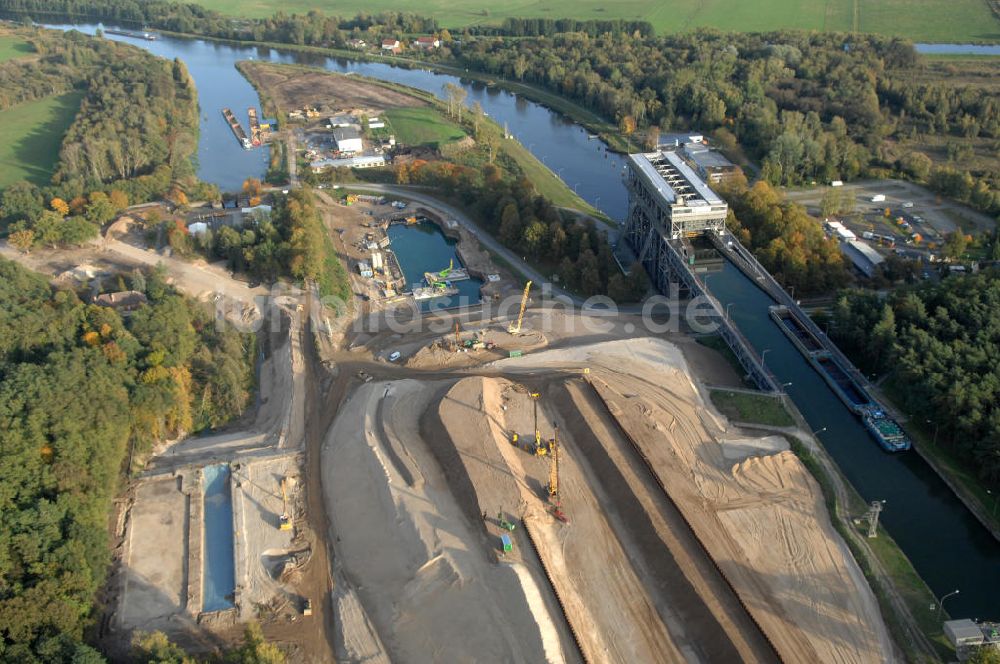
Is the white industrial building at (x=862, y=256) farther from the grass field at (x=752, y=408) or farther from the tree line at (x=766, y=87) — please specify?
the grass field at (x=752, y=408)

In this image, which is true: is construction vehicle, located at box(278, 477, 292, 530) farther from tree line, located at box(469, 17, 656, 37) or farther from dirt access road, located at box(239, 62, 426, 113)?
tree line, located at box(469, 17, 656, 37)

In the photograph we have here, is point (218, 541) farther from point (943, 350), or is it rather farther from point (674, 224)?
point (943, 350)

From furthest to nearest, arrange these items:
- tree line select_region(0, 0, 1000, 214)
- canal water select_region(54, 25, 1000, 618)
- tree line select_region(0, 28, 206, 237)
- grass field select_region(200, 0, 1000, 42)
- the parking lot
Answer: grass field select_region(200, 0, 1000, 42), tree line select_region(0, 0, 1000, 214), tree line select_region(0, 28, 206, 237), the parking lot, canal water select_region(54, 25, 1000, 618)

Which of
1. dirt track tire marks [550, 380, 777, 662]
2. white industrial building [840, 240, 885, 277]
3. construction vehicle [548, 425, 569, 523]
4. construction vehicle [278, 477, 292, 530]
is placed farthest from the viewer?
white industrial building [840, 240, 885, 277]

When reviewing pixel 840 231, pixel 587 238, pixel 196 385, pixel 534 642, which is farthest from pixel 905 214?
pixel 196 385

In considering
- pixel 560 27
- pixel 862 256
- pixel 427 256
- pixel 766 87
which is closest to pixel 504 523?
pixel 427 256

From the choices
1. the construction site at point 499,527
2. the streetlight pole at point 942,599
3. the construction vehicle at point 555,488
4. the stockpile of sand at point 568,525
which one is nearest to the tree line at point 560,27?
the construction site at point 499,527

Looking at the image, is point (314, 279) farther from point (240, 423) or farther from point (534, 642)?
point (534, 642)

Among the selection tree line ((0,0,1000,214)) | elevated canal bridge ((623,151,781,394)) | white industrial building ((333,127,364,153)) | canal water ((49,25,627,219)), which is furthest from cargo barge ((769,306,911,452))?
white industrial building ((333,127,364,153))
